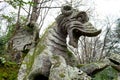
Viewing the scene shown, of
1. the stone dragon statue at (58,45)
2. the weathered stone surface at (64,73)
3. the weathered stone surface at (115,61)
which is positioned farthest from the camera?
the stone dragon statue at (58,45)

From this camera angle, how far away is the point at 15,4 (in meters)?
6.24

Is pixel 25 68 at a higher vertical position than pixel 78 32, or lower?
lower

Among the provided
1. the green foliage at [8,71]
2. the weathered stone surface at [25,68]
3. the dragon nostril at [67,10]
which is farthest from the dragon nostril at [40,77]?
the green foliage at [8,71]

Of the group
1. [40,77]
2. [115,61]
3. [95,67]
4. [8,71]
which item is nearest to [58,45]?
[40,77]

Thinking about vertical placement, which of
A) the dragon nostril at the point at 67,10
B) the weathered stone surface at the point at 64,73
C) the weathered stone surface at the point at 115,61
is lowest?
the weathered stone surface at the point at 64,73

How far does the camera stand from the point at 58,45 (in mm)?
3443

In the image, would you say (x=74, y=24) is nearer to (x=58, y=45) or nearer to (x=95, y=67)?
(x=58, y=45)

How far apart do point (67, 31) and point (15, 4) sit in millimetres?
3018

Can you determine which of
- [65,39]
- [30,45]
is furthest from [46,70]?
[30,45]

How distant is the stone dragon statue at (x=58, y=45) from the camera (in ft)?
10.7

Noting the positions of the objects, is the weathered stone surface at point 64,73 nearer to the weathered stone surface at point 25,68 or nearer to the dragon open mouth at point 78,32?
the dragon open mouth at point 78,32

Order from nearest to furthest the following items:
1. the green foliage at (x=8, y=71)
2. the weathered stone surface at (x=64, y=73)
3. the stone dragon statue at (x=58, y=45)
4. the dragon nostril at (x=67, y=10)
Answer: the weathered stone surface at (x=64, y=73) → the stone dragon statue at (x=58, y=45) → the dragon nostril at (x=67, y=10) → the green foliage at (x=8, y=71)

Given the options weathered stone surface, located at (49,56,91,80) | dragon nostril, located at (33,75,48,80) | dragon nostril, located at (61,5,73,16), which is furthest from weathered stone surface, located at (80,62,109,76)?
dragon nostril, located at (61,5,73,16)

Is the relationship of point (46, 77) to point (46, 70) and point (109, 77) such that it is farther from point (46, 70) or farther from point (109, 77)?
point (109, 77)
